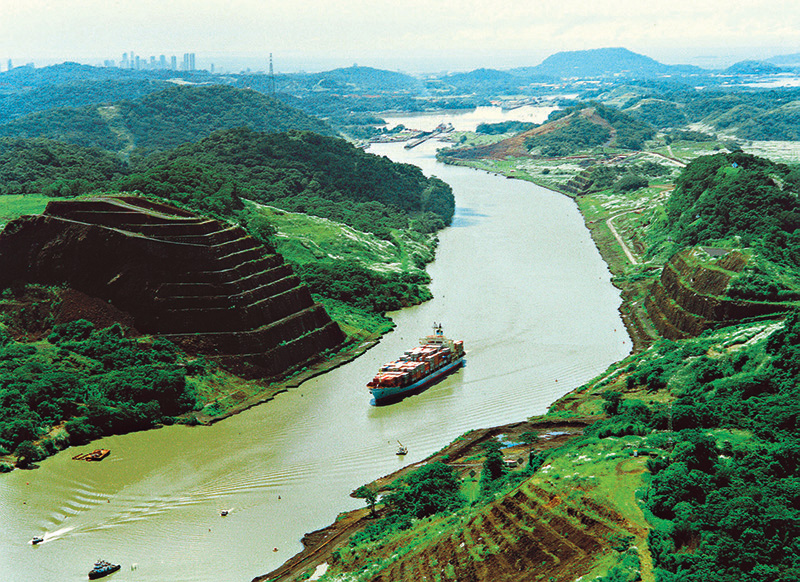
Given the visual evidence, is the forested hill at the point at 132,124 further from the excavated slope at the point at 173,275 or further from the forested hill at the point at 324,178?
the excavated slope at the point at 173,275

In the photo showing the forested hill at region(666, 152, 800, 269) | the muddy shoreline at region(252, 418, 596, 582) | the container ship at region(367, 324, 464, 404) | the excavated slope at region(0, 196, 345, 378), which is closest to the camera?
the muddy shoreline at region(252, 418, 596, 582)

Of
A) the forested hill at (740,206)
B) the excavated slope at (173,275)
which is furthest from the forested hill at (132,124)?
the excavated slope at (173,275)

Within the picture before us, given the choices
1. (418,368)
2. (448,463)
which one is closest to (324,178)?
(418,368)

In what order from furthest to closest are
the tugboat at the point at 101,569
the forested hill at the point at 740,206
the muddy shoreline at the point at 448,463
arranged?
1. the forested hill at the point at 740,206
2. the muddy shoreline at the point at 448,463
3. the tugboat at the point at 101,569

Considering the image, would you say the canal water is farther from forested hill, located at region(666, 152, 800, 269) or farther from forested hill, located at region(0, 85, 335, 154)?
forested hill, located at region(0, 85, 335, 154)

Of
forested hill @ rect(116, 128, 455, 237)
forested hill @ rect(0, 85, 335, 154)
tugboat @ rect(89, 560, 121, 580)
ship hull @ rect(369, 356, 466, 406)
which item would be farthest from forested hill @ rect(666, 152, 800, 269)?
forested hill @ rect(0, 85, 335, 154)

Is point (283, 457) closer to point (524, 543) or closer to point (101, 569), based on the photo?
point (101, 569)
